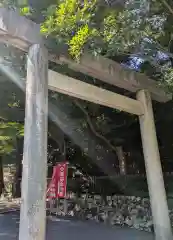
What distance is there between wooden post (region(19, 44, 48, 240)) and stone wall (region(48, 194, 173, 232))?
151 inches

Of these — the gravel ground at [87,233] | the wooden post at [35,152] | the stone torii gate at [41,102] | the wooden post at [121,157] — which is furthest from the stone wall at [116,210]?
the wooden post at [35,152]

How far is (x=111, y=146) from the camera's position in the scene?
8.45m

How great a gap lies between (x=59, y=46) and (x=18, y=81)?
2.23 meters

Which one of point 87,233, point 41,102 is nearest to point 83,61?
point 41,102

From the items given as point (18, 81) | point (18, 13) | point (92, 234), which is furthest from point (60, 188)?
point (18, 13)

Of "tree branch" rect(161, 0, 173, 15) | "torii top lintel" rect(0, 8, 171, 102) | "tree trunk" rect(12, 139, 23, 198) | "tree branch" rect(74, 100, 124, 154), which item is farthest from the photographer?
"tree trunk" rect(12, 139, 23, 198)

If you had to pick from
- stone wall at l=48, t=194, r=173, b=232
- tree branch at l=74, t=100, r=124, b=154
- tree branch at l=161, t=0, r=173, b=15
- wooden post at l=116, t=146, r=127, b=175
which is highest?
tree branch at l=161, t=0, r=173, b=15

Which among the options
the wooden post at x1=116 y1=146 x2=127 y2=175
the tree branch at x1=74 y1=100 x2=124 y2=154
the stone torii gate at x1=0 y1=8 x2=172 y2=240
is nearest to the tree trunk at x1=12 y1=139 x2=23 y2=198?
the tree branch at x1=74 y1=100 x2=124 y2=154

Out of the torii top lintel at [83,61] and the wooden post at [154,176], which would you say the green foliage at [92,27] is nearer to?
the torii top lintel at [83,61]

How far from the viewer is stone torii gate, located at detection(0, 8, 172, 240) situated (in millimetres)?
3250

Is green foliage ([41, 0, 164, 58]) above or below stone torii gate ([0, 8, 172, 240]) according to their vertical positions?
above

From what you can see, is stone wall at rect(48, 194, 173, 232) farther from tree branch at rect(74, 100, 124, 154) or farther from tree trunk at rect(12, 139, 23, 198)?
tree trunk at rect(12, 139, 23, 198)

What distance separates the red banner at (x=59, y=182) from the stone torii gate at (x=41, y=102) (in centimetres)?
329

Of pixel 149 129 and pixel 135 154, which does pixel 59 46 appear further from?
pixel 135 154
